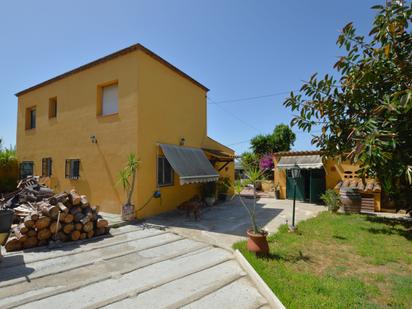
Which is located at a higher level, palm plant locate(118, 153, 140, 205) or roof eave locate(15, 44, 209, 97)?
roof eave locate(15, 44, 209, 97)

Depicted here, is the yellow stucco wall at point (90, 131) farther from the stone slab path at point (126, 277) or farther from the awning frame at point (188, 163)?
the stone slab path at point (126, 277)

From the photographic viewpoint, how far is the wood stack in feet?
25.4

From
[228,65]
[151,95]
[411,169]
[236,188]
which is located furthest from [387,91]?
[228,65]

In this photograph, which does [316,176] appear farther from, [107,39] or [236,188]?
[107,39]

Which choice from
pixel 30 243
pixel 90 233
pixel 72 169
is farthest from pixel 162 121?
pixel 30 243

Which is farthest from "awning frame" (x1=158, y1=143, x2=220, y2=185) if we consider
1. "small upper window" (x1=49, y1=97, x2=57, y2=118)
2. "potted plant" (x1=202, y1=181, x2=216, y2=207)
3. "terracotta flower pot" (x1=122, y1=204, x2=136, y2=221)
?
"small upper window" (x1=49, y1=97, x2=57, y2=118)

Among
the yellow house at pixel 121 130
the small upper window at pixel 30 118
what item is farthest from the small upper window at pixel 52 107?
the small upper window at pixel 30 118

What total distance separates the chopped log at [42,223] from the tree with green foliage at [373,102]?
10589mm

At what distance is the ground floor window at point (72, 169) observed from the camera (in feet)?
47.4

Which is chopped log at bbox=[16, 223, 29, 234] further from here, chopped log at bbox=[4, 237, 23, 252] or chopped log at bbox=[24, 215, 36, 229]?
chopped log at bbox=[4, 237, 23, 252]

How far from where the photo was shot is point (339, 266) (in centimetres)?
657

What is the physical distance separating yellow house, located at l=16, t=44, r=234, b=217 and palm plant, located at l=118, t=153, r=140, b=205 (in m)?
0.34

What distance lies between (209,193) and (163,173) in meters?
4.46

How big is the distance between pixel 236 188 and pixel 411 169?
5.37 m
